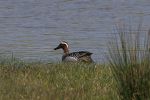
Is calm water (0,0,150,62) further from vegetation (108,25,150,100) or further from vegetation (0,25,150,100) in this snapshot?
vegetation (108,25,150,100)

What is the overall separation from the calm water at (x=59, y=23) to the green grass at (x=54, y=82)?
18.8ft

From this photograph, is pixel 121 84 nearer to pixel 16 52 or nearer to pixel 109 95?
pixel 109 95

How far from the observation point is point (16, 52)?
19.8 m

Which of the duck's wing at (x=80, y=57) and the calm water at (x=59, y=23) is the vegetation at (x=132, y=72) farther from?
the calm water at (x=59, y=23)

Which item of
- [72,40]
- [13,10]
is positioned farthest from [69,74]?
[13,10]

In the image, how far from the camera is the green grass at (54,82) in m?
9.66

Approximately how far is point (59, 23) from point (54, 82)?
15430 millimetres

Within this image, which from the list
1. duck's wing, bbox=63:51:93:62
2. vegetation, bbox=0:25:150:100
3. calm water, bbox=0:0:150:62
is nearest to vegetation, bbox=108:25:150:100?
vegetation, bbox=0:25:150:100

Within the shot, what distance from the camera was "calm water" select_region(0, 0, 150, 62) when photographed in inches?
815

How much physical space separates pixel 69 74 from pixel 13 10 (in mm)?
18924

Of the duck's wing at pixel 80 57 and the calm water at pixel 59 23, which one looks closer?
the duck's wing at pixel 80 57

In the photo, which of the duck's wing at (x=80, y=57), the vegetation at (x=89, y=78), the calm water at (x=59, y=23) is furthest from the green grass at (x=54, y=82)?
the calm water at (x=59, y=23)

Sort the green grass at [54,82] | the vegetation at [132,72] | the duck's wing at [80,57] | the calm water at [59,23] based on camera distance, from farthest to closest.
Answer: the calm water at [59,23]
the duck's wing at [80,57]
the green grass at [54,82]
the vegetation at [132,72]

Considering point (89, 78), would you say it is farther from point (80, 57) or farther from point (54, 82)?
point (80, 57)
